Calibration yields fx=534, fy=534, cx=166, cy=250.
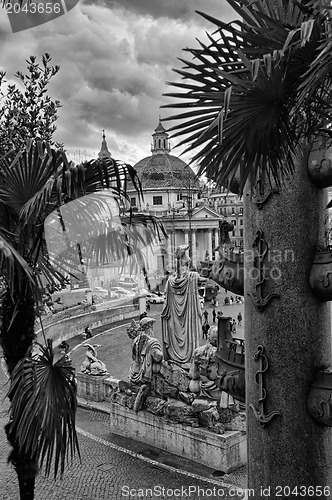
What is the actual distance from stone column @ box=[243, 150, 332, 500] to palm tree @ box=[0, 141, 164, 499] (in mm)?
1214

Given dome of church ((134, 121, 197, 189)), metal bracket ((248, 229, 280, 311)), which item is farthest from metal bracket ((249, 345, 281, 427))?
dome of church ((134, 121, 197, 189))

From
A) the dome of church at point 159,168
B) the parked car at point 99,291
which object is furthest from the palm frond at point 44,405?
the dome of church at point 159,168

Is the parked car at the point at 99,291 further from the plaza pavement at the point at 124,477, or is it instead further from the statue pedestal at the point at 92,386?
the plaza pavement at the point at 124,477

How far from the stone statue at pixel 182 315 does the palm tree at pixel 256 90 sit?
25.2 feet

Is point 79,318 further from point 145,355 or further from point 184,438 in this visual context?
point 184,438

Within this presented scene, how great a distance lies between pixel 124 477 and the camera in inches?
314

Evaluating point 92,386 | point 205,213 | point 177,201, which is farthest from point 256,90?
point 177,201

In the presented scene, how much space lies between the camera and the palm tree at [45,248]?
164 inches

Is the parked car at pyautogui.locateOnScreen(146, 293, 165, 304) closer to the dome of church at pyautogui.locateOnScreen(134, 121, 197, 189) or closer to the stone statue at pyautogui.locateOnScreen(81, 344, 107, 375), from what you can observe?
the stone statue at pyautogui.locateOnScreen(81, 344, 107, 375)

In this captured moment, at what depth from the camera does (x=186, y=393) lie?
355 inches

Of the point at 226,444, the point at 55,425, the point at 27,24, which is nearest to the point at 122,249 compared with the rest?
the point at 55,425

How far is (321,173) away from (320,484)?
214 cm

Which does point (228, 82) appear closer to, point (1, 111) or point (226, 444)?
point (1, 111)

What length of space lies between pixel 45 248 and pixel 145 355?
17.2 ft
